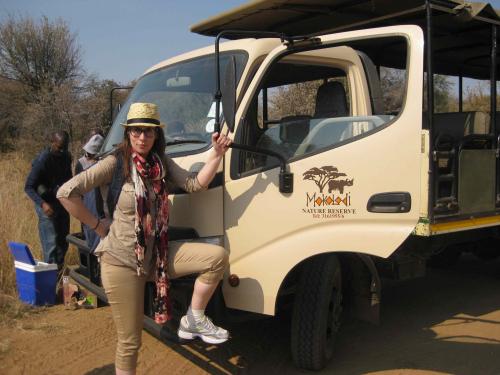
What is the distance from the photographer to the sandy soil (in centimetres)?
390

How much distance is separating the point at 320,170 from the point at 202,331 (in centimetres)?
125

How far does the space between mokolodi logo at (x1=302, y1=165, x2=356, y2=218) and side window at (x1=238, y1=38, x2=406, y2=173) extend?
0.18 m

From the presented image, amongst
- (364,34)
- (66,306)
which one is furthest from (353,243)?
(66,306)

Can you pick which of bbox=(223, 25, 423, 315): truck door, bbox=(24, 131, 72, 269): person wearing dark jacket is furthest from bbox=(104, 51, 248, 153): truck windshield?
bbox=(24, 131, 72, 269): person wearing dark jacket

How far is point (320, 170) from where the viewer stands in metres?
3.28

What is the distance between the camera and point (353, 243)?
3186mm

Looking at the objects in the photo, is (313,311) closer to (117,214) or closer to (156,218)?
(156,218)

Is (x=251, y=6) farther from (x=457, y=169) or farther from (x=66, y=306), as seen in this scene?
(x=66, y=306)

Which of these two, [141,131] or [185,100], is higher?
[185,100]

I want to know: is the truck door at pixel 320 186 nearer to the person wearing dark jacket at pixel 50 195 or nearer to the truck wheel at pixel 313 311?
the truck wheel at pixel 313 311

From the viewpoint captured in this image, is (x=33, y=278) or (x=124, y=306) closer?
(x=124, y=306)

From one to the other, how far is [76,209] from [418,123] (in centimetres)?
212

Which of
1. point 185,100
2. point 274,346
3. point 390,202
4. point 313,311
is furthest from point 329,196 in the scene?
point 274,346

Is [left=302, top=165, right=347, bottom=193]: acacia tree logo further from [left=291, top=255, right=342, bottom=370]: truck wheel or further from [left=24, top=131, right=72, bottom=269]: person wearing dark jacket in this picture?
[left=24, top=131, right=72, bottom=269]: person wearing dark jacket
